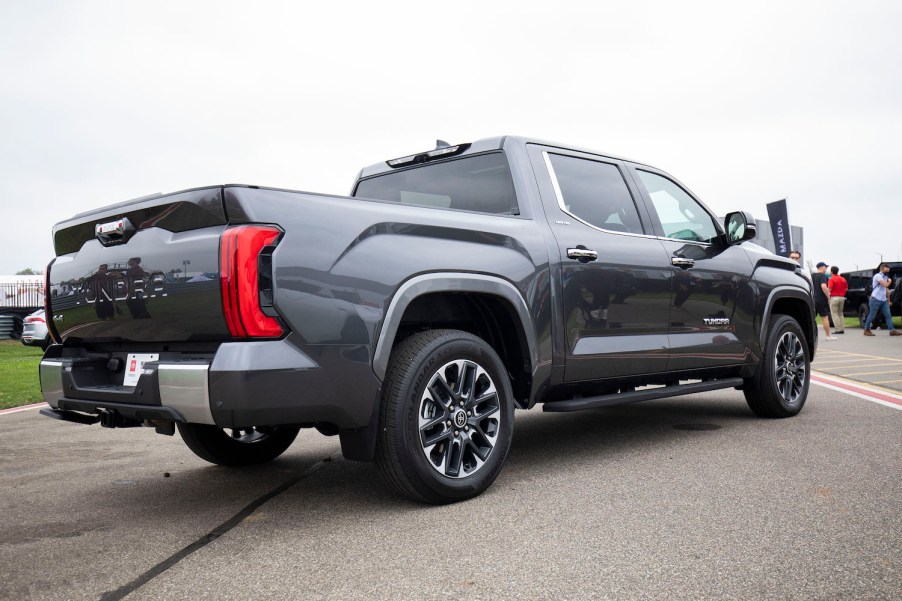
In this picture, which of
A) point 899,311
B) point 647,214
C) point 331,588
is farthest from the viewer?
point 899,311

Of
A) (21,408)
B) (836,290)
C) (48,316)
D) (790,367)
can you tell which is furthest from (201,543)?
(836,290)

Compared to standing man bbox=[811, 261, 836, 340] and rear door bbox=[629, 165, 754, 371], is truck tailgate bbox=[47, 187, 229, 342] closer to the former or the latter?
rear door bbox=[629, 165, 754, 371]

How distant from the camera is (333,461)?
4961 millimetres

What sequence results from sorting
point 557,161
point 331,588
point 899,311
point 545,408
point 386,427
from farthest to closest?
point 899,311
point 557,161
point 545,408
point 386,427
point 331,588

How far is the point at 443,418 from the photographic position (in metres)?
3.73

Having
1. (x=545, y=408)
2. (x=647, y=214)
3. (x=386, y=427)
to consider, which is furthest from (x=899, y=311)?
(x=386, y=427)

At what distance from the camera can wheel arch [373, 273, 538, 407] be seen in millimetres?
3797

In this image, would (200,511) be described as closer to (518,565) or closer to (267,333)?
(267,333)

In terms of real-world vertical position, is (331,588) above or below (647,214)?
below

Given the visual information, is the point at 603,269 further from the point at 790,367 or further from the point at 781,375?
the point at 790,367

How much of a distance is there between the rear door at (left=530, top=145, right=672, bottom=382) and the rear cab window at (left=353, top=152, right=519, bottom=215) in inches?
8.8

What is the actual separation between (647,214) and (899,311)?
53.5 feet

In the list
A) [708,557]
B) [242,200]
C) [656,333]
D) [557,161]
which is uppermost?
[557,161]

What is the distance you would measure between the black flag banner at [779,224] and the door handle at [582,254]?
3006cm
